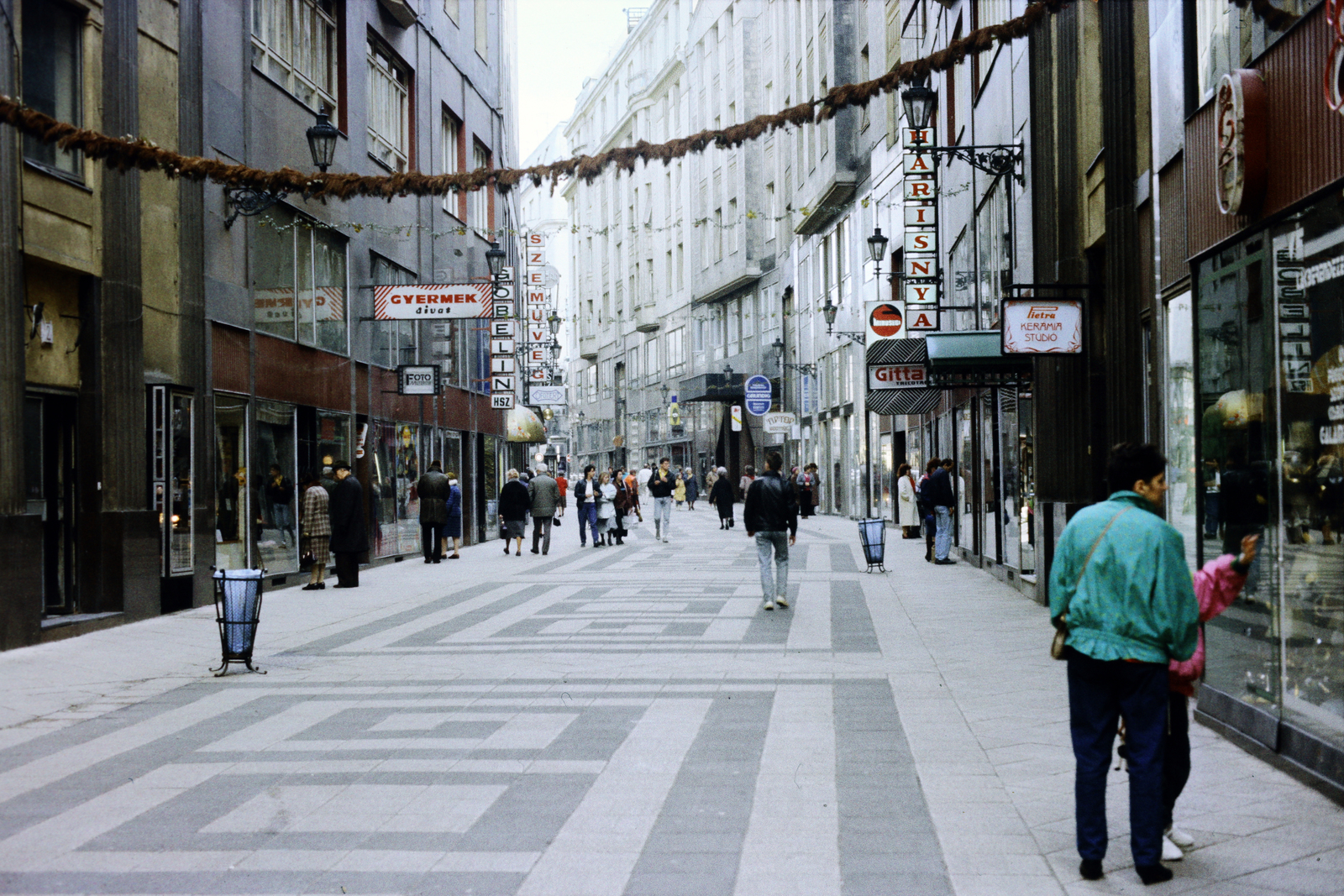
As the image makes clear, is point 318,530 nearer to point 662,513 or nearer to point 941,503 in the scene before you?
point 941,503

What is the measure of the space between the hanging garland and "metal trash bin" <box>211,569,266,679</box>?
10.7 feet

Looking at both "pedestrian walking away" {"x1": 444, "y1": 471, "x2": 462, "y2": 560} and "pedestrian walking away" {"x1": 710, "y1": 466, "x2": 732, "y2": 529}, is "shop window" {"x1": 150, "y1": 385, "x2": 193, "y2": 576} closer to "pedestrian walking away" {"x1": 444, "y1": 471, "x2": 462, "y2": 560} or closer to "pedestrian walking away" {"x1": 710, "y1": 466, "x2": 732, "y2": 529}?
"pedestrian walking away" {"x1": 444, "y1": 471, "x2": 462, "y2": 560}

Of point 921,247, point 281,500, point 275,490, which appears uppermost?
point 921,247

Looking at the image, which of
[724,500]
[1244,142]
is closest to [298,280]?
[1244,142]

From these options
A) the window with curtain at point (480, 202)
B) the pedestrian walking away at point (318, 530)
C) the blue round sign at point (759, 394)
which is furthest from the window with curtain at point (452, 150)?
the blue round sign at point (759, 394)

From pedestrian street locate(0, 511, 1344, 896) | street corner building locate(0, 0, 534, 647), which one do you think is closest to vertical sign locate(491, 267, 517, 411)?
street corner building locate(0, 0, 534, 647)

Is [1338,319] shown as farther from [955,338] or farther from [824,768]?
[955,338]

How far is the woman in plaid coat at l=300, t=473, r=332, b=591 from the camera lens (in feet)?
66.2

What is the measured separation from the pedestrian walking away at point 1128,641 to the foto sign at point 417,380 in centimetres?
2109

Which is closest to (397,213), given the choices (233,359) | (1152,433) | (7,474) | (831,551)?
(233,359)

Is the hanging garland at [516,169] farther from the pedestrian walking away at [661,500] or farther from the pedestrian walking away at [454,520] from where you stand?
the pedestrian walking away at [661,500]

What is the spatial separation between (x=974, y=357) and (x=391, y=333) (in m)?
13.2

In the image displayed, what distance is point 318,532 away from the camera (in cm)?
2025

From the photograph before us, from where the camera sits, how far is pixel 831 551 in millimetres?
27250
